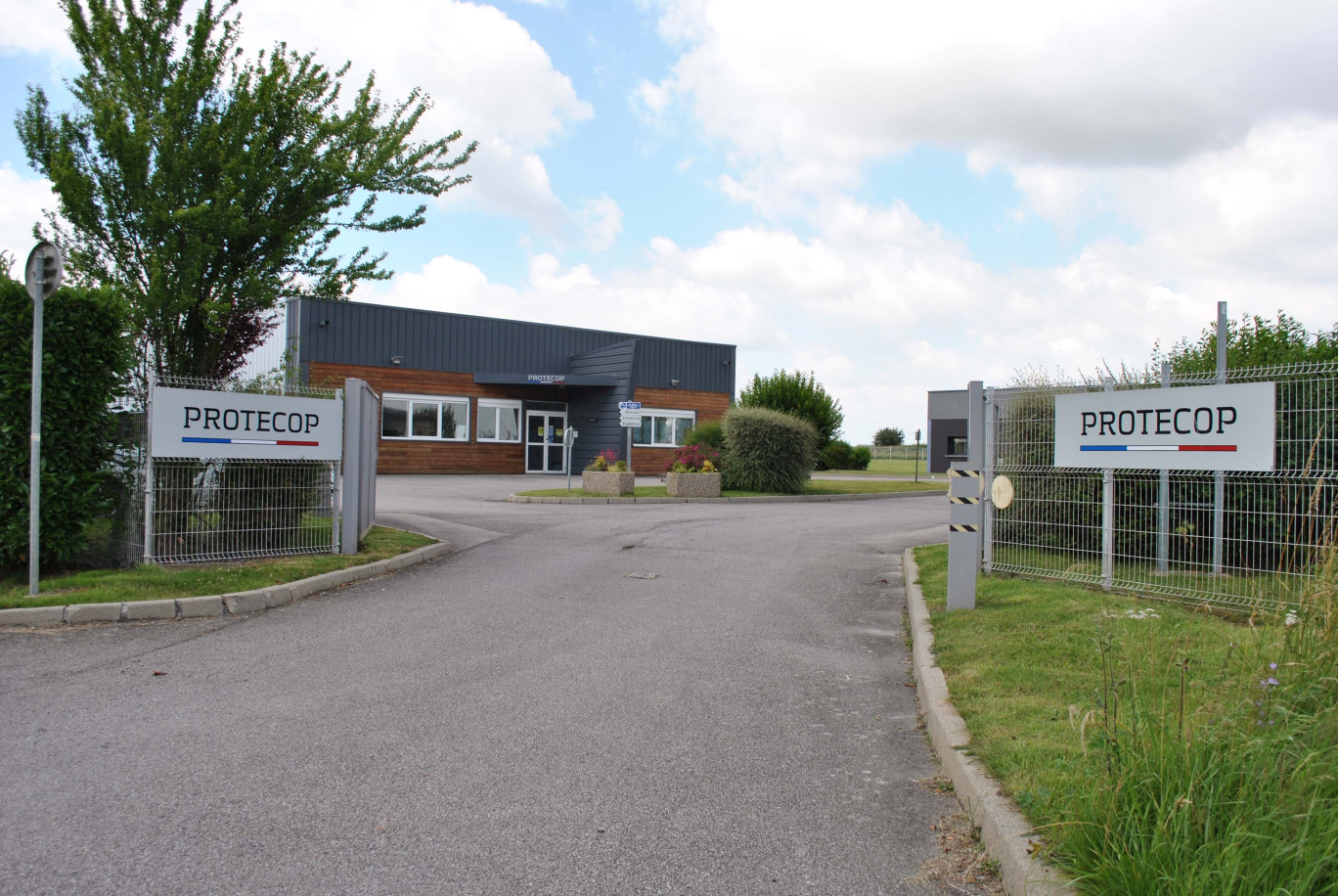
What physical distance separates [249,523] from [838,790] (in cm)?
825

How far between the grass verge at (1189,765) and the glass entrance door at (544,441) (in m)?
28.7

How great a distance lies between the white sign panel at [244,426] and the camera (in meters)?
9.29

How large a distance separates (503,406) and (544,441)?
7.10ft

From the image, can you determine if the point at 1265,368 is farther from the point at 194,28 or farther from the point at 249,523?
the point at 194,28

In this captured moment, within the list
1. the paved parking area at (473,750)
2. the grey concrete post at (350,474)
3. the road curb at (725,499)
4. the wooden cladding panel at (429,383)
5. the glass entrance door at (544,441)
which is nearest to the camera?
the paved parking area at (473,750)

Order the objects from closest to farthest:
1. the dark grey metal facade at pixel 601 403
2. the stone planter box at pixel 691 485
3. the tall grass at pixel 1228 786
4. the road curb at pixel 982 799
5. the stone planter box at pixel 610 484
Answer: the tall grass at pixel 1228 786
the road curb at pixel 982 799
the stone planter box at pixel 610 484
the stone planter box at pixel 691 485
the dark grey metal facade at pixel 601 403

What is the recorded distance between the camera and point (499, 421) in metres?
32.3

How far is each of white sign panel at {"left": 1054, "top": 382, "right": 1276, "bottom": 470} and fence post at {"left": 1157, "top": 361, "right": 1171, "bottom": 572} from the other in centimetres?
27

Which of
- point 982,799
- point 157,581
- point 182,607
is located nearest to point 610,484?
point 157,581

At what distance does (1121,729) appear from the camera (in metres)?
3.52

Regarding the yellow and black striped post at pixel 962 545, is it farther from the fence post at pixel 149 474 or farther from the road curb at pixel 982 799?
the fence post at pixel 149 474

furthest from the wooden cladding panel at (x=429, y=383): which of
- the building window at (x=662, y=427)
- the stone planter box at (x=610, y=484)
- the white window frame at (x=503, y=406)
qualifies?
the stone planter box at (x=610, y=484)

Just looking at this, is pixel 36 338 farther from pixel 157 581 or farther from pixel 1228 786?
pixel 1228 786

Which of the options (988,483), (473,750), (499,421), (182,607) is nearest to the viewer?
(473,750)
